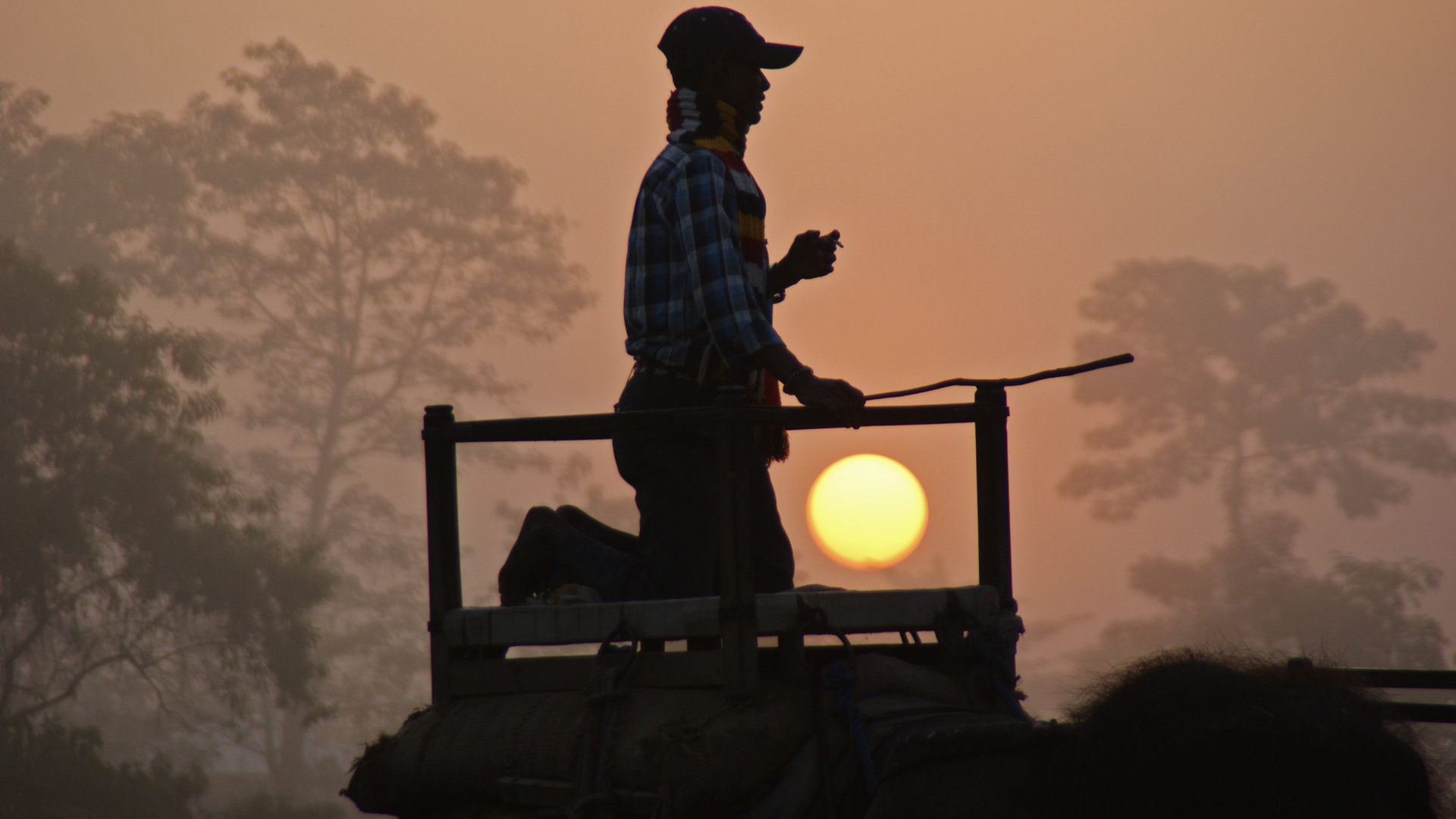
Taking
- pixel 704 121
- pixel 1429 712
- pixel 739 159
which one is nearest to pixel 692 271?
pixel 739 159

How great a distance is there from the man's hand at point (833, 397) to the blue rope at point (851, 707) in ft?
1.94

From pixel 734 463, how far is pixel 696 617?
37 centimetres

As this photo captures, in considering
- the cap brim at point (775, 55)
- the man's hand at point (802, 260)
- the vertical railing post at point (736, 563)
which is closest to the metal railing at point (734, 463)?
the vertical railing post at point (736, 563)

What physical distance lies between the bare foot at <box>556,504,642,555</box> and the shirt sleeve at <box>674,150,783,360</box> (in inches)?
34.0

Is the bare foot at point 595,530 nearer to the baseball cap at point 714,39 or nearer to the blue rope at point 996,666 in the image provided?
the blue rope at point 996,666

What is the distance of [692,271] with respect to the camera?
345 cm

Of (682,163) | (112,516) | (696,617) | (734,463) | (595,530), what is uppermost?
(682,163)

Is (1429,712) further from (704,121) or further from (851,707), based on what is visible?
(704,121)

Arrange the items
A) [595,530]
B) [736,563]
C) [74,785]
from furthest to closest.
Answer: [74,785] → [595,530] → [736,563]

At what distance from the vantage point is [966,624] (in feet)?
10.7

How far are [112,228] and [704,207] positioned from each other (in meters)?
42.0

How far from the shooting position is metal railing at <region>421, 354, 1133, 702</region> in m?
2.97

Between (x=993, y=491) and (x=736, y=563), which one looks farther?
(x=993, y=491)

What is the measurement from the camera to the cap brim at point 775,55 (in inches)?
154
